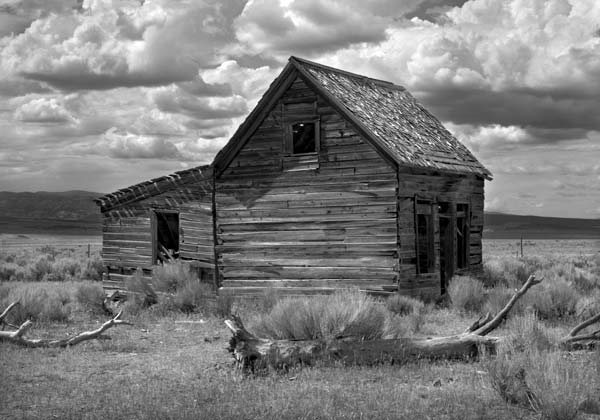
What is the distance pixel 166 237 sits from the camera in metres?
21.0

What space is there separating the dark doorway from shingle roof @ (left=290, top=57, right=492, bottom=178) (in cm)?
111

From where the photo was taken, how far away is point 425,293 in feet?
54.2

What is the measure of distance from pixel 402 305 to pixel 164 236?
8.57 m

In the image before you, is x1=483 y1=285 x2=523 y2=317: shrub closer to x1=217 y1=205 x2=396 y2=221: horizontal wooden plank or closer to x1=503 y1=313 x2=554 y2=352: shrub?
x1=217 y1=205 x2=396 y2=221: horizontal wooden plank

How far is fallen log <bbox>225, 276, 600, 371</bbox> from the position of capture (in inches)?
351

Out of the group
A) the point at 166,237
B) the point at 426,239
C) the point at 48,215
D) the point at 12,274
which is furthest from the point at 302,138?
the point at 48,215

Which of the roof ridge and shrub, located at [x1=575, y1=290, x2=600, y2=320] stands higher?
the roof ridge

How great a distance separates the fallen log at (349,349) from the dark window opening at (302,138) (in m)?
9.15

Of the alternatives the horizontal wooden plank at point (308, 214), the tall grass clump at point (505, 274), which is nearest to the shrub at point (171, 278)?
the horizontal wooden plank at point (308, 214)

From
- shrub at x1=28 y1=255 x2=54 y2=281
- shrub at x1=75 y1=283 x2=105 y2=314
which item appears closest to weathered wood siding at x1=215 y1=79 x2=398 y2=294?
shrub at x1=75 y1=283 x2=105 y2=314

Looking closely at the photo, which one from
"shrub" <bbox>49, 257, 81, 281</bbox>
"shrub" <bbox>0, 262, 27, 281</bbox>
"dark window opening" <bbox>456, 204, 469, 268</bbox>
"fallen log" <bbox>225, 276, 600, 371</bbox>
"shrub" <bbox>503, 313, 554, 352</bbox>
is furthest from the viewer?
"shrub" <bbox>49, 257, 81, 281</bbox>

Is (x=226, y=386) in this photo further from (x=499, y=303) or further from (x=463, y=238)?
(x=463, y=238)

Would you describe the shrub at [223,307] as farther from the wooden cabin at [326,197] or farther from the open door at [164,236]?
the open door at [164,236]

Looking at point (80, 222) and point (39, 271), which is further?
point (80, 222)
